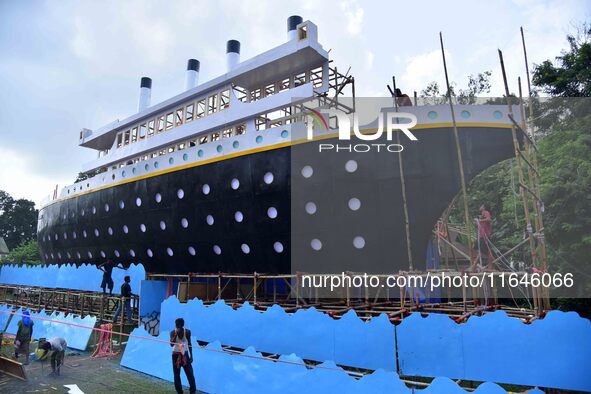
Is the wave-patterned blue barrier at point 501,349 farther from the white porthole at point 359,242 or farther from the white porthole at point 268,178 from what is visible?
the white porthole at point 268,178

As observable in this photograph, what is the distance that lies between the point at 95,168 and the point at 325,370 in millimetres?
15469

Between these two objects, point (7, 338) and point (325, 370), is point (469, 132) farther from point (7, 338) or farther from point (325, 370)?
point (7, 338)

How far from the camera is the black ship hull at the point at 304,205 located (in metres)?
8.69

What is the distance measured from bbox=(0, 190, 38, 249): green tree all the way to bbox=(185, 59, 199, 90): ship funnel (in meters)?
51.8

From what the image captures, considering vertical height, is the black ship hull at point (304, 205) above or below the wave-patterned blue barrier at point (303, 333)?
above

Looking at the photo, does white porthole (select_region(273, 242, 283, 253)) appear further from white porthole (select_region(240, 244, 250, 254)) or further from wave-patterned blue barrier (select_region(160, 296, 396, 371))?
wave-patterned blue barrier (select_region(160, 296, 396, 371))

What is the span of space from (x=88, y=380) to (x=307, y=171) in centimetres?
634

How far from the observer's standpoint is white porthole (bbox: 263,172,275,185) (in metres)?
9.85

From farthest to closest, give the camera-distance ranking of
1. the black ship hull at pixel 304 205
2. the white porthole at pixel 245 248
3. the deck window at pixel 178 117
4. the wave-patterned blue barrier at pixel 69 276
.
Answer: the deck window at pixel 178 117 < the wave-patterned blue barrier at pixel 69 276 < the white porthole at pixel 245 248 < the black ship hull at pixel 304 205

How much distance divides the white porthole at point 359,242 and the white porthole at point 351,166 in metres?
1.53

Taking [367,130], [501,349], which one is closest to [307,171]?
[367,130]

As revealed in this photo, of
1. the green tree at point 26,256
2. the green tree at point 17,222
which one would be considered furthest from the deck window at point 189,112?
the green tree at point 17,222

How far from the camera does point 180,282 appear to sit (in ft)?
39.3

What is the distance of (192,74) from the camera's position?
51.5 ft
